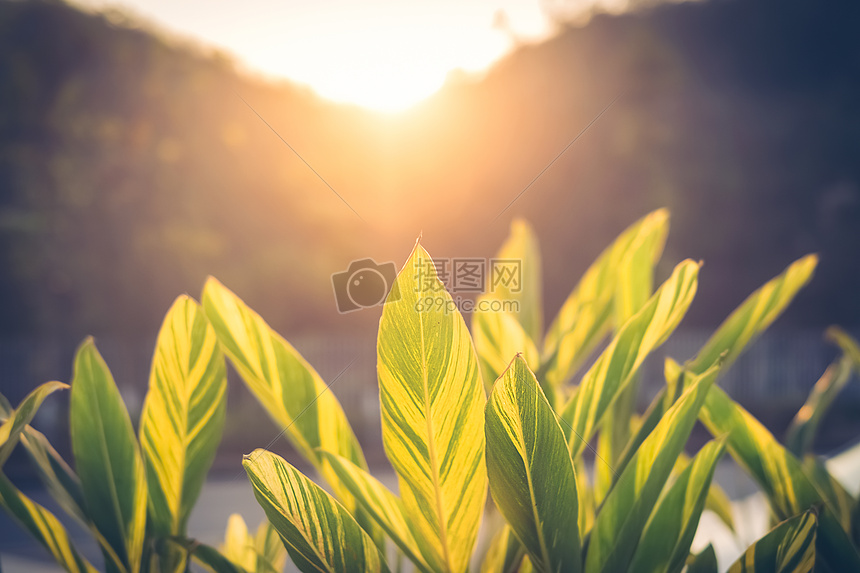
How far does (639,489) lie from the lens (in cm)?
38

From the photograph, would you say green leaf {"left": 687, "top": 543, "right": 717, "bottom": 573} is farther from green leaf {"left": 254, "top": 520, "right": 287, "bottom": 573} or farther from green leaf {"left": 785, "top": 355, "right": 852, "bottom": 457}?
green leaf {"left": 254, "top": 520, "right": 287, "bottom": 573}

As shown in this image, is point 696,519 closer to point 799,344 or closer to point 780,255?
point 799,344

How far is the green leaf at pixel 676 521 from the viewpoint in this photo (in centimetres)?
38

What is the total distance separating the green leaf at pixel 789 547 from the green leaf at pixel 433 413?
206 mm

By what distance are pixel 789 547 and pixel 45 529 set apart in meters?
0.57

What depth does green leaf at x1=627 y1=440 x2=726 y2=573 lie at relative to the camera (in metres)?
0.38

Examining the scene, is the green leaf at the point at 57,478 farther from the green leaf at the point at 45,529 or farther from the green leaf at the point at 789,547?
the green leaf at the point at 789,547

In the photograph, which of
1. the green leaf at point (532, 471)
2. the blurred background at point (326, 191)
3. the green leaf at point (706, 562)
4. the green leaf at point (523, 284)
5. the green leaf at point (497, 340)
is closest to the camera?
the green leaf at point (532, 471)

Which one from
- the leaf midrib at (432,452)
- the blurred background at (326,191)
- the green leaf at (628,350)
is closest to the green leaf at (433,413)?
the leaf midrib at (432,452)

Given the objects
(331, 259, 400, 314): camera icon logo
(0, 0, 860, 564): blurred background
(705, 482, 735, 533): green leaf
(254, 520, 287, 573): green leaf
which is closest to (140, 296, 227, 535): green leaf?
(254, 520, 287, 573): green leaf

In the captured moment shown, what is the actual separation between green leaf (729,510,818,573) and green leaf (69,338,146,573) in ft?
1.61

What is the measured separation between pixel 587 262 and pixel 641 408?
3.27 metres

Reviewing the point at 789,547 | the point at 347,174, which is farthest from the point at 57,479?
the point at 347,174

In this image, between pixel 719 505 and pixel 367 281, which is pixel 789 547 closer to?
pixel 719 505
